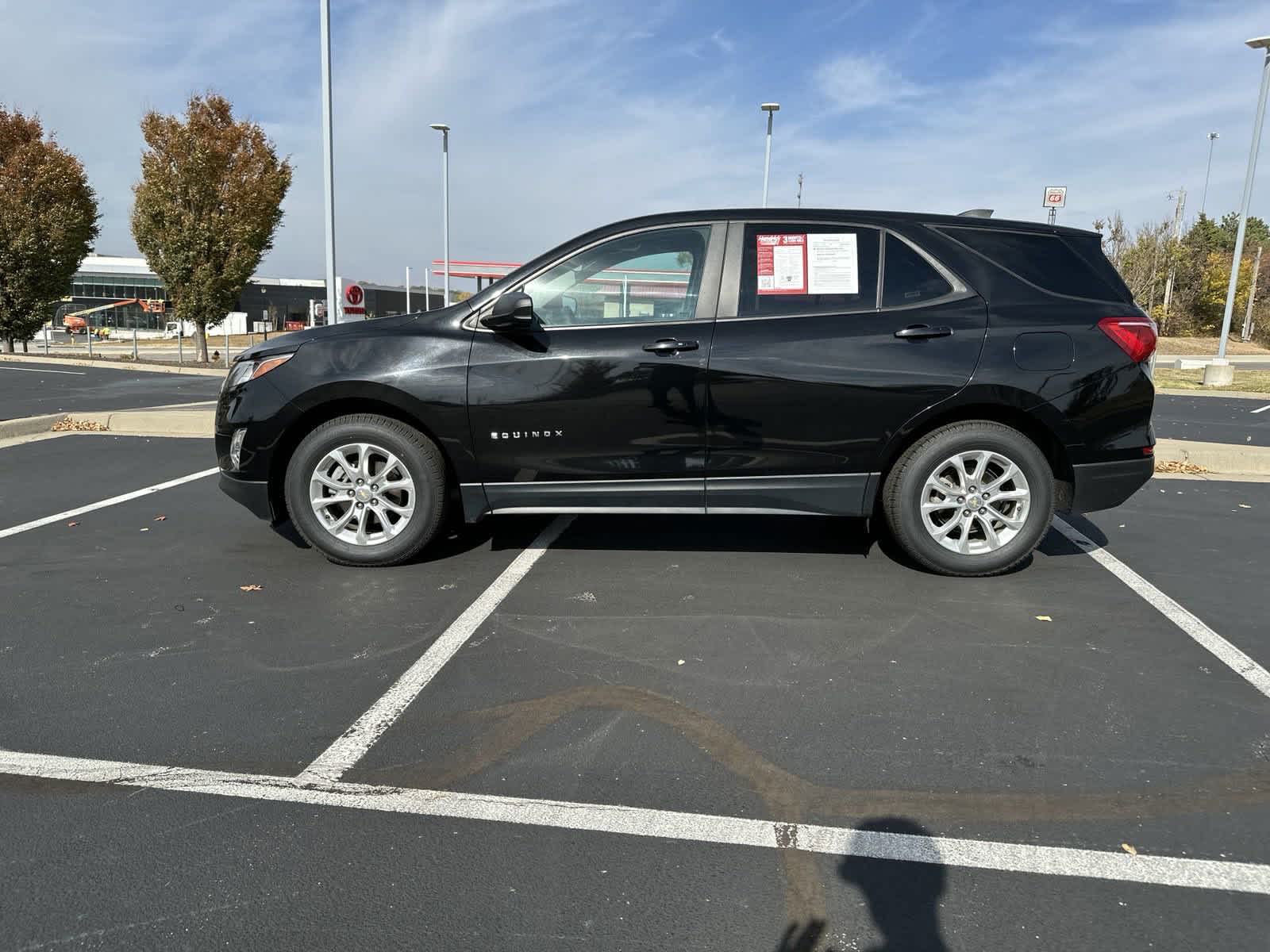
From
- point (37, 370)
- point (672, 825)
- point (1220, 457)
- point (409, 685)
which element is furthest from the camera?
point (37, 370)

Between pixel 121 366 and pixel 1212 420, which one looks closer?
pixel 1212 420

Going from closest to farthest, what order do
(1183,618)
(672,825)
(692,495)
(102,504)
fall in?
(672,825) < (1183,618) < (692,495) < (102,504)

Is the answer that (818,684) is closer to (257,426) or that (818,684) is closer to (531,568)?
(531,568)

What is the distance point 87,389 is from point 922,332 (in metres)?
15.9

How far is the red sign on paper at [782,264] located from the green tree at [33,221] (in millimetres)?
26378

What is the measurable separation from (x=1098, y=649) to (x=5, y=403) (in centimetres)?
1399

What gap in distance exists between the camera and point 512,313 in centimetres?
444

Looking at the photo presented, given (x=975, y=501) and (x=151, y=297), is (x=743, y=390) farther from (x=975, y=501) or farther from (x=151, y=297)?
(x=151, y=297)

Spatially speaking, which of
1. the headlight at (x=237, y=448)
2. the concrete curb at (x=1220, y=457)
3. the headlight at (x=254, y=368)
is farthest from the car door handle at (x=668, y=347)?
the concrete curb at (x=1220, y=457)

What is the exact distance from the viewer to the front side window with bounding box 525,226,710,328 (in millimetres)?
4648

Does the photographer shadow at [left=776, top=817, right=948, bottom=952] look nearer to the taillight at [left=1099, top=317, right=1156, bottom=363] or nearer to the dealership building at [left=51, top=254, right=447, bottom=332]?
the taillight at [left=1099, top=317, right=1156, bottom=363]

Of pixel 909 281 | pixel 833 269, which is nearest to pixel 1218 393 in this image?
pixel 909 281

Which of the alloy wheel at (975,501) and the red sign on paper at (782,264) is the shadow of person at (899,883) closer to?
the alloy wheel at (975,501)

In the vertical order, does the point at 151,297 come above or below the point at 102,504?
above
